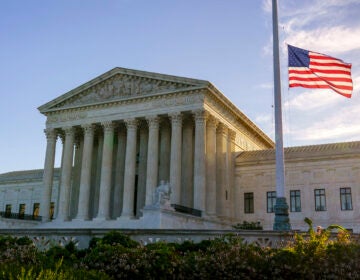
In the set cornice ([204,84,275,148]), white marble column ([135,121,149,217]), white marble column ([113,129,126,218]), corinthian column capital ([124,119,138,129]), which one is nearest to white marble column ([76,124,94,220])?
white marble column ([113,129,126,218])

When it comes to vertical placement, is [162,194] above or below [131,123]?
below

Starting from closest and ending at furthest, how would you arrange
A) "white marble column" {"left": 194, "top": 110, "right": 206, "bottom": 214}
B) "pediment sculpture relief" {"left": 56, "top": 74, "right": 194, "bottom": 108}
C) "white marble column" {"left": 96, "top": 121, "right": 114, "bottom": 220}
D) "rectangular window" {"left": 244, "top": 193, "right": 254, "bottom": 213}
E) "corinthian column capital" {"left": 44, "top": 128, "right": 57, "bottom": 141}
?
"white marble column" {"left": 194, "top": 110, "right": 206, "bottom": 214} → "pediment sculpture relief" {"left": 56, "top": 74, "right": 194, "bottom": 108} → "white marble column" {"left": 96, "top": 121, "right": 114, "bottom": 220} → "rectangular window" {"left": 244, "top": 193, "right": 254, "bottom": 213} → "corinthian column capital" {"left": 44, "top": 128, "right": 57, "bottom": 141}

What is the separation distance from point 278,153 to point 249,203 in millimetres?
31485

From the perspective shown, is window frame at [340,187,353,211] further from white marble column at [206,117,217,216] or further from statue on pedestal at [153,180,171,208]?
statue on pedestal at [153,180,171,208]

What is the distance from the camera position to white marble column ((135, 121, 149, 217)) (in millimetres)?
51125

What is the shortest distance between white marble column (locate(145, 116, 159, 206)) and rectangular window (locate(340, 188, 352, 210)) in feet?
63.3

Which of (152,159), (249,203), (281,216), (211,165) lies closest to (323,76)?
(281,216)

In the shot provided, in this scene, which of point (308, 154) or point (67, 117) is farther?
point (67, 117)

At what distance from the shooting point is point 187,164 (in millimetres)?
49719

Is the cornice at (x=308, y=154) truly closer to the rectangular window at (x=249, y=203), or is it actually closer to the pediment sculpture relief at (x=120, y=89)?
the rectangular window at (x=249, y=203)

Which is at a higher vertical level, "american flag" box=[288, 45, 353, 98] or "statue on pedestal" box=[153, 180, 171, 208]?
"american flag" box=[288, 45, 353, 98]

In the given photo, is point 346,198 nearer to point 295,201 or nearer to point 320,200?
point 320,200

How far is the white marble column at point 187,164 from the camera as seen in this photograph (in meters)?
48.9

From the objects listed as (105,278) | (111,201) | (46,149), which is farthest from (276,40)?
(46,149)
